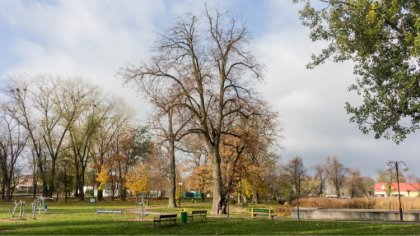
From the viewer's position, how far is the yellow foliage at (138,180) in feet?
201

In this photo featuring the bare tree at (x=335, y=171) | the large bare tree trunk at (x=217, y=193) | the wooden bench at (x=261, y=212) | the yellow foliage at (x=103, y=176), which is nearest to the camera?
the wooden bench at (x=261, y=212)

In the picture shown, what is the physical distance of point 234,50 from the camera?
32.4 meters

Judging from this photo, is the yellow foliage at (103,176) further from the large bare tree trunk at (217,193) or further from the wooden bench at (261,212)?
the wooden bench at (261,212)

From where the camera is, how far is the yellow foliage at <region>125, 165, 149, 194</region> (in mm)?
61188

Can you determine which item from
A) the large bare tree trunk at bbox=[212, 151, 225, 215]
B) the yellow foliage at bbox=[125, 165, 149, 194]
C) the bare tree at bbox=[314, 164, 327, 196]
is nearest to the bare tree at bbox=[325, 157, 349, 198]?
the bare tree at bbox=[314, 164, 327, 196]

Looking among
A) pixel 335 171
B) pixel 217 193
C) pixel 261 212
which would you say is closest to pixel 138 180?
pixel 217 193

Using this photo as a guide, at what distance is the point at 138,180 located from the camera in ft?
203

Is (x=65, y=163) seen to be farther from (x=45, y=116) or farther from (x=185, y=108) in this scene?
(x=185, y=108)

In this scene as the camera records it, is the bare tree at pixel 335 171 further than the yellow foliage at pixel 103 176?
Yes

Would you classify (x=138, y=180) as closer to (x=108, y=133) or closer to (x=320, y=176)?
(x=108, y=133)

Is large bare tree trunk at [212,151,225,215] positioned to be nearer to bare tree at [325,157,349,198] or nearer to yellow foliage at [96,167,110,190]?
yellow foliage at [96,167,110,190]

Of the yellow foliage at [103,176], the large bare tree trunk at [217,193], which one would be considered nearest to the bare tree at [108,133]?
the yellow foliage at [103,176]

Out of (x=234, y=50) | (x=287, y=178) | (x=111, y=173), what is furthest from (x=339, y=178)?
(x=234, y=50)


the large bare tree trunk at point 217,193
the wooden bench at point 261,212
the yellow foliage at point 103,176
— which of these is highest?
the yellow foliage at point 103,176
